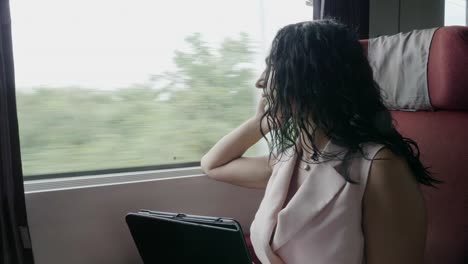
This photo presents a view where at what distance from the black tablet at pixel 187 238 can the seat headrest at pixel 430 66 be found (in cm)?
64

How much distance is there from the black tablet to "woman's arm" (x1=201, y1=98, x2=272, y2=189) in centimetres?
23

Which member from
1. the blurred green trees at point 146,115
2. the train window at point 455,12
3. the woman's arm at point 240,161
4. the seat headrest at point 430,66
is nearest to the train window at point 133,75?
the blurred green trees at point 146,115

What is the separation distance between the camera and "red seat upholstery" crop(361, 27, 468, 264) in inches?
38.5

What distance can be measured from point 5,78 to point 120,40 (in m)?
0.42

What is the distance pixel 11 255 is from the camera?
44.4 inches

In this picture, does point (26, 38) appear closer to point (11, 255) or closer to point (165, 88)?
point (165, 88)

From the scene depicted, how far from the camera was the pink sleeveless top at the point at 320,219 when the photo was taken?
784 mm

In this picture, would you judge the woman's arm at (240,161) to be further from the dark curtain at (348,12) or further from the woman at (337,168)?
the dark curtain at (348,12)

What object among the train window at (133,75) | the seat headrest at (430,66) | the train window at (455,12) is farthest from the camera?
the train window at (455,12)

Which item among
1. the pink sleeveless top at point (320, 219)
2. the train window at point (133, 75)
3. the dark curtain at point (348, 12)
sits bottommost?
the pink sleeveless top at point (320, 219)

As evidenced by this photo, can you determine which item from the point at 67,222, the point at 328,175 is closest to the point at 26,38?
the point at 67,222

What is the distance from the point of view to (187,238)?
965 mm

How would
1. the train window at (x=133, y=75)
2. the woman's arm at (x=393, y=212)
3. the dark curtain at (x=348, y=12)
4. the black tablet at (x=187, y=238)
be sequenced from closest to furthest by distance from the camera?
1. the woman's arm at (x=393, y=212)
2. the black tablet at (x=187, y=238)
3. the train window at (x=133, y=75)
4. the dark curtain at (x=348, y=12)

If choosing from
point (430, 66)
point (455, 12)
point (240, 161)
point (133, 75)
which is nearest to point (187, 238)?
point (240, 161)
